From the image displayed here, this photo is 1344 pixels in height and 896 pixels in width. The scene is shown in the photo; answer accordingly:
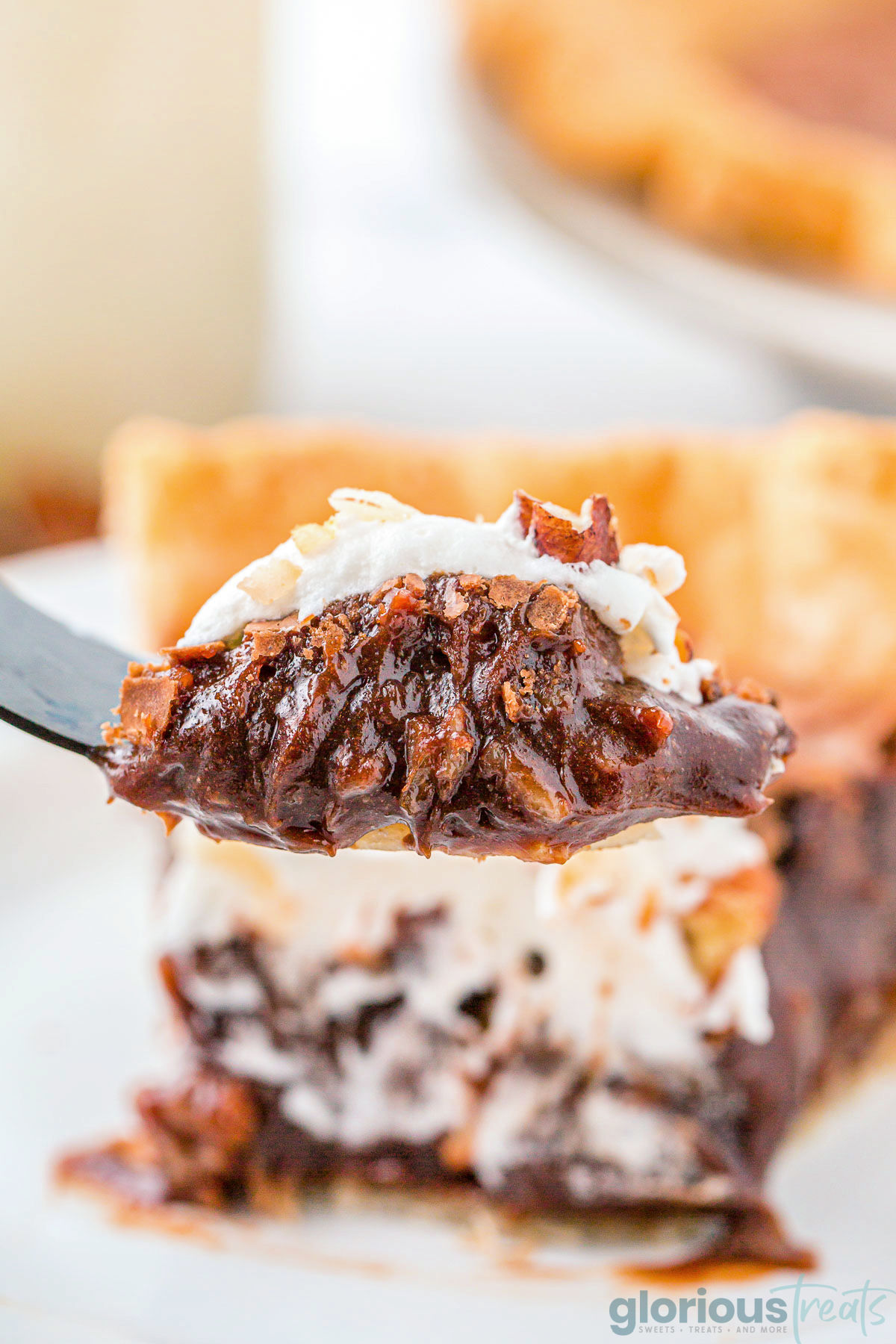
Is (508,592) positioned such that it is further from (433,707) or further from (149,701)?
(149,701)

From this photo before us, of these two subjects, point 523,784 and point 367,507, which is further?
point 367,507

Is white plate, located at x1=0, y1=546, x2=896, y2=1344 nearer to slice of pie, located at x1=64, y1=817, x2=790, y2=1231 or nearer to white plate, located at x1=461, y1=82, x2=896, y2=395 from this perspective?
slice of pie, located at x1=64, y1=817, x2=790, y2=1231

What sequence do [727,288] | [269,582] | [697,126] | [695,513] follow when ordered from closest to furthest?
Result: [269,582]
[695,513]
[727,288]
[697,126]

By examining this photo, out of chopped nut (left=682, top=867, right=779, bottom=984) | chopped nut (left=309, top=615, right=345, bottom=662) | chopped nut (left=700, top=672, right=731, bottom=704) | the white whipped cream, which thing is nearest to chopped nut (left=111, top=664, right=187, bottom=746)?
chopped nut (left=309, top=615, right=345, bottom=662)

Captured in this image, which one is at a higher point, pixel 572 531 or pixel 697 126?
pixel 697 126

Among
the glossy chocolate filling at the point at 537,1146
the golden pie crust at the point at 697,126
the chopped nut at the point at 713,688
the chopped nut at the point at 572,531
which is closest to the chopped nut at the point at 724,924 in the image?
the glossy chocolate filling at the point at 537,1146

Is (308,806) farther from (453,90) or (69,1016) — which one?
(453,90)

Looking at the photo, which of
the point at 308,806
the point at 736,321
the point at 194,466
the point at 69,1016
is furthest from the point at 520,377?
the point at 308,806

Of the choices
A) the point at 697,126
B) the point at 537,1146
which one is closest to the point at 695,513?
the point at 537,1146
